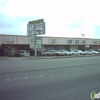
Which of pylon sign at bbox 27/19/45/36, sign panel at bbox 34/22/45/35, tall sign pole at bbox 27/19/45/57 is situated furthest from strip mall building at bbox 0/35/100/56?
pylon sign at bbox 27/19/45/36

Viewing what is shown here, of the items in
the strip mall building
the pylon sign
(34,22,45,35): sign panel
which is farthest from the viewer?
the strip mall building

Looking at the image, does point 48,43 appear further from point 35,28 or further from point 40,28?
point 40,28

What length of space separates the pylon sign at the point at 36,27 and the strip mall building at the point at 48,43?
234 centimetres

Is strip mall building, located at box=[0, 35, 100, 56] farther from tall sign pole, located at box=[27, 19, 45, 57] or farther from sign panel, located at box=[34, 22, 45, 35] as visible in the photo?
sign panel, located at box=[34, 22, 45, 35]

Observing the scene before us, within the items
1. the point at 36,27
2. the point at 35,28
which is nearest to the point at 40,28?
the point at 36,27

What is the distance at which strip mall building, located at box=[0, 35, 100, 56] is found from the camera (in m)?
58.8

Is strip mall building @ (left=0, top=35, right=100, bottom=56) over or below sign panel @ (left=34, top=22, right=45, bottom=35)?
below

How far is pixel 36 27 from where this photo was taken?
47312 millimetres

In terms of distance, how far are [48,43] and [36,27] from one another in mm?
19527

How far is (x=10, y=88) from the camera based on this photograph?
332 inches

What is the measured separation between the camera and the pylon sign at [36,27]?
46.2 meters

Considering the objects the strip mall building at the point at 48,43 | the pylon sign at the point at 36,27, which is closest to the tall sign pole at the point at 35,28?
the pylon sign at the point at 36,27

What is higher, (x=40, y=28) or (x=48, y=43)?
(x=40, y=28)

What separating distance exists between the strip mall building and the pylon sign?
234 cm
